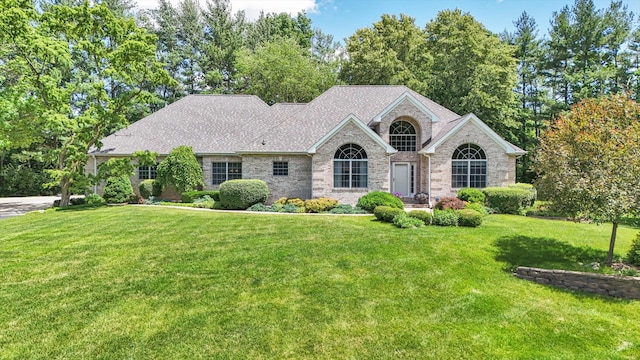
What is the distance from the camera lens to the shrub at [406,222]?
12398mm

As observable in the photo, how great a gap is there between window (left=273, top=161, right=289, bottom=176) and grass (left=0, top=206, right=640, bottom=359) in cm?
876

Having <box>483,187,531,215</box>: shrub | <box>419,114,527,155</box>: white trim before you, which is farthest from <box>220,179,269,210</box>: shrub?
<box>483,187,531,215</box>: shrub

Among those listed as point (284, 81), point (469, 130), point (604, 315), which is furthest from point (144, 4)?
point (604, 315)

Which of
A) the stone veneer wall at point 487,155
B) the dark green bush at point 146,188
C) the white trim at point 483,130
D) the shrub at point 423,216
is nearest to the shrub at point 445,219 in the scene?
the shrub at point 423,216

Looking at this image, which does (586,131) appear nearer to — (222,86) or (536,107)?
(536,107)

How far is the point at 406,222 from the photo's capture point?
1251 cm

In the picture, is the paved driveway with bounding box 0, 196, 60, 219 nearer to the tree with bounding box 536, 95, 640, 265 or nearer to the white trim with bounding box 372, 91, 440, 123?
the white trim with bounding box 372, 91, 440, 123

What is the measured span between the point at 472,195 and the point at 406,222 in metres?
6.90

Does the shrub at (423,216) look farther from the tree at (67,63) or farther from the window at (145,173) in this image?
the window at (145,173)

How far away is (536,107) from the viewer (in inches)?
1481

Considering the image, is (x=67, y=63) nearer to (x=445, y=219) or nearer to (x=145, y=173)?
(x=145, y=173)

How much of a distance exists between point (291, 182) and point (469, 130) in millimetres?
11177

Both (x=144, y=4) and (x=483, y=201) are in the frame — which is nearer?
(x=483, y=201)

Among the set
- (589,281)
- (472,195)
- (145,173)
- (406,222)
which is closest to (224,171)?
(145,173)
